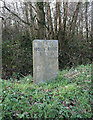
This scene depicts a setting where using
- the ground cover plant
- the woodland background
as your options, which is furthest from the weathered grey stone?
the woodland background

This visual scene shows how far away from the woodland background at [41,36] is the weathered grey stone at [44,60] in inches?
82.8

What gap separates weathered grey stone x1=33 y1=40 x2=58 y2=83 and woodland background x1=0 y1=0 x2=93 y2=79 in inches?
82.8

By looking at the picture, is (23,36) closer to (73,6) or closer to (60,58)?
(60,58)

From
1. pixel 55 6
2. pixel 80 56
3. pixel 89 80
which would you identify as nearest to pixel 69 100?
pixel 89 80

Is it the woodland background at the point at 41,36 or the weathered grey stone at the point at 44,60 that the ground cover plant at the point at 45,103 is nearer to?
the weathered grey stone at the point at 44,60

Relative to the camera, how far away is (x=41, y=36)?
326 inches

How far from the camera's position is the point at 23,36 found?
8156 millimetres

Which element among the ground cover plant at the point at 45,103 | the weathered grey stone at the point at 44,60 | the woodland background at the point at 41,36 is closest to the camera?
the ground cover plant at the point at 45,103

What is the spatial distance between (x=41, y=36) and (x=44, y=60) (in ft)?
10.8

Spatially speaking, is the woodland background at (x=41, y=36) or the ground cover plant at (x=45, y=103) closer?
the ground cover plant at (x=45, y=103)

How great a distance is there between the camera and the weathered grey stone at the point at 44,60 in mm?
5258

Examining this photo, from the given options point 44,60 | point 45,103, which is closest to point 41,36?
point 44,60

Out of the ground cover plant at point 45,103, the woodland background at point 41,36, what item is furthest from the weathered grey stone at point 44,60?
the woodland background at point 41,36

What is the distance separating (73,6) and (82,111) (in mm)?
7741
